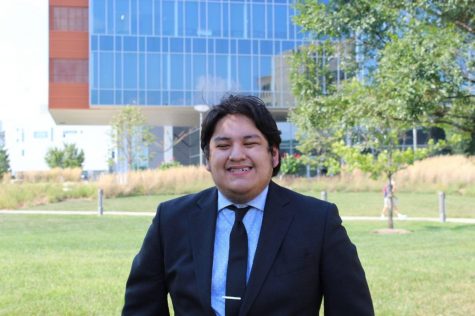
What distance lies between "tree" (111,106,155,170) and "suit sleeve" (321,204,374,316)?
4210cm

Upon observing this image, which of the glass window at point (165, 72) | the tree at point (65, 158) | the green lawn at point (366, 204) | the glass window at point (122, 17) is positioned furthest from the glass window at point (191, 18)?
the tree at point (65, 158)

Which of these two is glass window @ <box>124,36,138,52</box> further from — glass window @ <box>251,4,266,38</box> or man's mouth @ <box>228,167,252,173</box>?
man's mouth @ <box>228,167,252,173</box>

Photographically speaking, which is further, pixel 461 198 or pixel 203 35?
pixel 203 35

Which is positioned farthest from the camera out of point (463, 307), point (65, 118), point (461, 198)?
point (65, 118)

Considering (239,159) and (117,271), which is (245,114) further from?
(117,271)

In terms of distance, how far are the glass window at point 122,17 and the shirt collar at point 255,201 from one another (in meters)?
49.6

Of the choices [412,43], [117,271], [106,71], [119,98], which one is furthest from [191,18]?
[412,43]

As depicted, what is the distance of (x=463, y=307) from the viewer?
22.1 ft

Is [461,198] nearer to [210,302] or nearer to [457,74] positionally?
[457,74]

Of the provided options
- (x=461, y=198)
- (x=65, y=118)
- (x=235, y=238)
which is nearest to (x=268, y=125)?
(x=235, y=238)

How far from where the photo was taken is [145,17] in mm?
50406

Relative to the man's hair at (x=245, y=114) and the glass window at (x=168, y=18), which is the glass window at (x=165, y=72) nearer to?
the glass window at (x=168, y=18)

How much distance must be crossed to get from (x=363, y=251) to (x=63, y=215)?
15446 mm

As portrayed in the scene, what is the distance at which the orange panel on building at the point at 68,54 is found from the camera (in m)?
51.0
